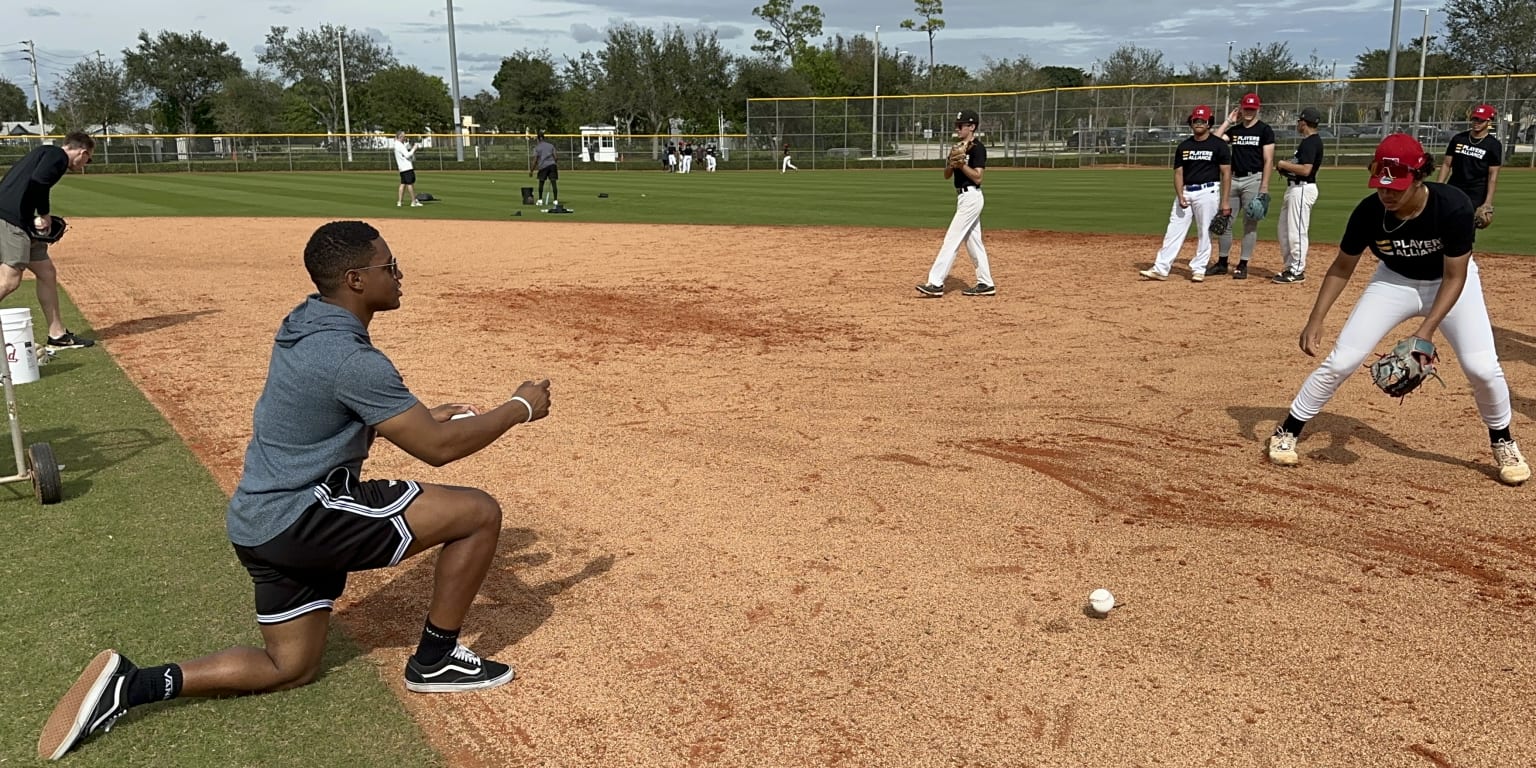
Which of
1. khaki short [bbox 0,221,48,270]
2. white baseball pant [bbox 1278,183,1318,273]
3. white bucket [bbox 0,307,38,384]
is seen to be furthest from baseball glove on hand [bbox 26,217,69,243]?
white baseball pant [bbox 1278,183,1318,273]

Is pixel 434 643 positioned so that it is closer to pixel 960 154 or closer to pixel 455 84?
pixel 960 154

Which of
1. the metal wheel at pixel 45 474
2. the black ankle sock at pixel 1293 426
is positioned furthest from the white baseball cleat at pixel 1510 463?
the metal wheel at pixel 45 474

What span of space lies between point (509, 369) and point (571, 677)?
17.7ft

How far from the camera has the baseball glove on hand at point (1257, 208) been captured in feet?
42.7

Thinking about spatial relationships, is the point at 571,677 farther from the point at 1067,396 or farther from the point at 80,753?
the point at 1067,396

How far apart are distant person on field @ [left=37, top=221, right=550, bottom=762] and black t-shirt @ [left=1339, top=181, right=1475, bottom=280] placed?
15.8 feet

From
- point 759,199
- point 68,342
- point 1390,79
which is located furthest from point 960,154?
point 1390,79

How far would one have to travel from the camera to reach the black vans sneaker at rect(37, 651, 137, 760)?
330 cm

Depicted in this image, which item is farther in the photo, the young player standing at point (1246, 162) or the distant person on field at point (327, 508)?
the young player standing at point (1246, 162)

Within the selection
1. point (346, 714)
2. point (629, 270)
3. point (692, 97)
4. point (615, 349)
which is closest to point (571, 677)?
point (346, 714)

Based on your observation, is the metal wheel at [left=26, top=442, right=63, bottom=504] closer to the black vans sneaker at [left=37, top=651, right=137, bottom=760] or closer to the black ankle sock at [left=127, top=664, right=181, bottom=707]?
the black vans sneaker at [left=37, top=651, right=137, bottom=760]

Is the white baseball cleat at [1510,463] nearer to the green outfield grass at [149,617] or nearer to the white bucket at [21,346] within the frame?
the green outfield grass at [149,617]

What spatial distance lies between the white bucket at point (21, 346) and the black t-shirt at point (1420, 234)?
8571 millimetres

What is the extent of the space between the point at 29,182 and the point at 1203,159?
41.0ft
